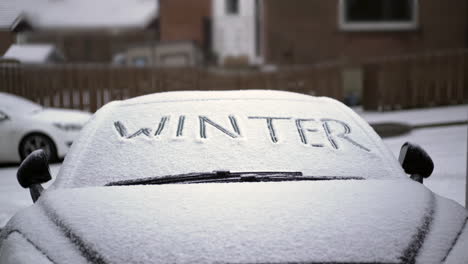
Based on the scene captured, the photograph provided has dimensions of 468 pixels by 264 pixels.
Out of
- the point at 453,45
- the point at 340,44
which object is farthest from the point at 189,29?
the point at 453,45

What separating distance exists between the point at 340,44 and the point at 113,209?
617 inches

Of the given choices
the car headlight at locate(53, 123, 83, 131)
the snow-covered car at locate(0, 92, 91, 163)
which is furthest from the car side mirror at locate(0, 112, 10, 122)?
the car headlight at locate(53, 123, 83, 131)

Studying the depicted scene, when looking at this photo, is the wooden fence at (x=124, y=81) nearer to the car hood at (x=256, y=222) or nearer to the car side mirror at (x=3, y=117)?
the car side mirror at (x=3, y=117)

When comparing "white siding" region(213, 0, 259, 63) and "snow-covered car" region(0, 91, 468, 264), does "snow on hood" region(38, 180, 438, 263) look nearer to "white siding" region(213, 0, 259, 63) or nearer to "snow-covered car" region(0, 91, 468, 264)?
"snow-covered car" region(0, 91, 468, 264)

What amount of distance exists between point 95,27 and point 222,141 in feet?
125

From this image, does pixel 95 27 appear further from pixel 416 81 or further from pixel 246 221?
pixel 246 221

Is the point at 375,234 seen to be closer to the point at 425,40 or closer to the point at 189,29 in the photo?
the point at 425,40

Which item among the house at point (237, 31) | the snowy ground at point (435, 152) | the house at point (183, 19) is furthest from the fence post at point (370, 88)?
the house at point (183, 19)

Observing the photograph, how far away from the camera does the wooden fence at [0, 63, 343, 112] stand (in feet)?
53.8

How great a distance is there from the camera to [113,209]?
266 cm

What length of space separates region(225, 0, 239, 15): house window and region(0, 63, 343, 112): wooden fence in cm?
519

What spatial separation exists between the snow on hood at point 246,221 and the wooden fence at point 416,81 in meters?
13.2

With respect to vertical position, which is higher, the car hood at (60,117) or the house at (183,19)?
the house at (183,19)

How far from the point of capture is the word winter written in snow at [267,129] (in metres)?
3.52
